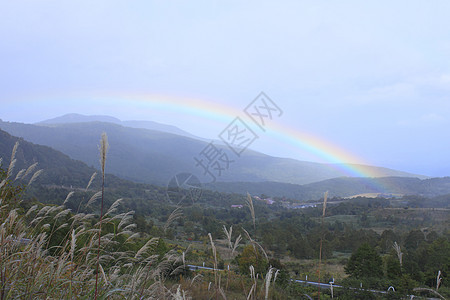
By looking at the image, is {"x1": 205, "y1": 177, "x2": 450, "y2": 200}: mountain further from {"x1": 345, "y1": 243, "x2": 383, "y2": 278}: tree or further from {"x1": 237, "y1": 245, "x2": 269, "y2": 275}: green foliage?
{"x1": 237, "y1": 245, "x2": 269, "y2": 275}: green foliage

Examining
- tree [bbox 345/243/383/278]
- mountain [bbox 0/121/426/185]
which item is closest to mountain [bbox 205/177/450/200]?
mountain [bbox 0/121/426/185]

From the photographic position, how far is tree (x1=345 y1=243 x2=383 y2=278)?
14672 millimetres

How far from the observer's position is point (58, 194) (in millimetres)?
41312

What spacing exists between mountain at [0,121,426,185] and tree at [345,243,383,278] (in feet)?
351

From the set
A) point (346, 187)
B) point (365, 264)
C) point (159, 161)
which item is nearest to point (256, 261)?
point (365, 264)

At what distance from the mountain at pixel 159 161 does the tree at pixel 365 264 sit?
10690cm

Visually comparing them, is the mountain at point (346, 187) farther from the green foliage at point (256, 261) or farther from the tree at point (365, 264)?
the green foliage at point (256, 261)

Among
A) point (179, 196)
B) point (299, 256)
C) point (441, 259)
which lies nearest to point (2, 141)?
point (179, 196)

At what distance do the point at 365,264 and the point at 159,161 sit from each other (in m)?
142

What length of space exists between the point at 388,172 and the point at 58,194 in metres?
147

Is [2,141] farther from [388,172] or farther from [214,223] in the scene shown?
[388,172]

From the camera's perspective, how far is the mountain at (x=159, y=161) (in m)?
136

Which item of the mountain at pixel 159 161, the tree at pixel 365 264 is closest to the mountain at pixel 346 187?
the mountain at pixel 159 161

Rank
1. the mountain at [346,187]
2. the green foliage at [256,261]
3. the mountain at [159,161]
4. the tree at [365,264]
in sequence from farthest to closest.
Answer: the mountain at [159,161]
the mountain at [346,187]
the tree at [365,264]
the green foliage at [256,261]
